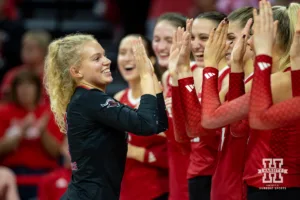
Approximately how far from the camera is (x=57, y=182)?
23.3 feet

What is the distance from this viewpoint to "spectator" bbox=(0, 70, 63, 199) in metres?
7.67

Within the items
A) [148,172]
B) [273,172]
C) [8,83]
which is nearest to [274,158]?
[273,172]

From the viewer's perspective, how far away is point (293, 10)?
4.07 metres

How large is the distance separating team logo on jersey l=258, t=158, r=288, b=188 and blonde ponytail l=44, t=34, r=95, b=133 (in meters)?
1.24

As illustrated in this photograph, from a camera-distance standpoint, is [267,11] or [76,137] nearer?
[267,11]

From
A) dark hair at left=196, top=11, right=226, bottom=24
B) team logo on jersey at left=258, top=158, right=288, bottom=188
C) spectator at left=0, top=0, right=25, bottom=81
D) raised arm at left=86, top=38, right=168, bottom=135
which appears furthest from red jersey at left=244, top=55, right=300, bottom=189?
spectator at left=0, top=0, right=25, bottom=81

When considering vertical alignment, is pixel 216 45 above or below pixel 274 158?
above

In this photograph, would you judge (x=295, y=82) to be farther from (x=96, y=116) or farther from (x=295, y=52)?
(x=96, y=116)

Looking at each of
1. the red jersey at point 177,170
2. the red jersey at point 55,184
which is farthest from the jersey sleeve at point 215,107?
the red jersey at point 55,184

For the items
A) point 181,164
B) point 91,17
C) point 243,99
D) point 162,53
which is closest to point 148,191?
point 181,164

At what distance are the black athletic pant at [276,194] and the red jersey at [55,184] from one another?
330 centimetres

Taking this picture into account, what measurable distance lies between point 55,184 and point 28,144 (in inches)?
31.2

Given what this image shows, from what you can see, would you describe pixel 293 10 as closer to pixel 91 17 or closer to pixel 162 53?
pixel 162 53

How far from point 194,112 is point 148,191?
140 cm
